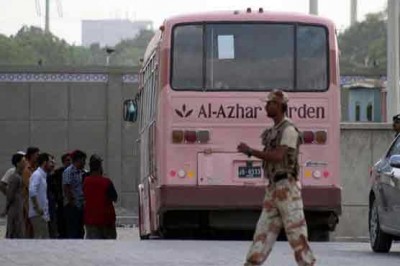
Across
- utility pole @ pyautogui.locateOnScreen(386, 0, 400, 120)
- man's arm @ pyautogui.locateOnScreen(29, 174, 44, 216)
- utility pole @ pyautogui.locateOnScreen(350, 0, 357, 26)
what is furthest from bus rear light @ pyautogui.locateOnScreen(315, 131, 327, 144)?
utility pole @ pyautogui.locateOnScreen(350, 0, 357, 26)

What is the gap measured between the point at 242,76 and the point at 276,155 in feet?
29.8

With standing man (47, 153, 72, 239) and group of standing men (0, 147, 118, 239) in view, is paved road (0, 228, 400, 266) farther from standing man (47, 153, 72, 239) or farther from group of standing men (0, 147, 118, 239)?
standing man (47, 153, 72, 239)

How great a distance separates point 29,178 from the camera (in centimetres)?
2548

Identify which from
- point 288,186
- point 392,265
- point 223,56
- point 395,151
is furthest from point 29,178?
point 288,186

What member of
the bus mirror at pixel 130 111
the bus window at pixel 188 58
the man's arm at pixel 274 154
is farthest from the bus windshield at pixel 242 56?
the man's arm at pixel 274 154

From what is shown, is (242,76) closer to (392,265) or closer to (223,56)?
(223,56)

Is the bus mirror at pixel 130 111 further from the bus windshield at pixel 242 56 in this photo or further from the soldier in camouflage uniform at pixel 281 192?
the soldier in camouflage uniform at pixel 281 192

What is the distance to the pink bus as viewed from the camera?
23.3m

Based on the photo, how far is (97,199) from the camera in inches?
973

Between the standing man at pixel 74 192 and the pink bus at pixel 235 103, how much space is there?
1.92 m

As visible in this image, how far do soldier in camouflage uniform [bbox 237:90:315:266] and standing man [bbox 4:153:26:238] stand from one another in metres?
10.4

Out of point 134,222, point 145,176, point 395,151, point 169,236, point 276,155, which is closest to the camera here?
→ point 276,155

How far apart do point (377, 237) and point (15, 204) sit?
20.8 ft

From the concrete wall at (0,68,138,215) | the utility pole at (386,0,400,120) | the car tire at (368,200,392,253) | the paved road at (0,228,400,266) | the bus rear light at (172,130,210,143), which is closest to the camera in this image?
the paved road at (0,228,400,266)
